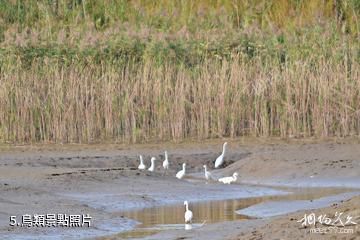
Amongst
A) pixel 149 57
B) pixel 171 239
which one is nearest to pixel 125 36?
pixel 149 57

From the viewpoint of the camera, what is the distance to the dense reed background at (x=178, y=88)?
18109 millimetres

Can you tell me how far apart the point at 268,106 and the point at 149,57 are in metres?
2.61

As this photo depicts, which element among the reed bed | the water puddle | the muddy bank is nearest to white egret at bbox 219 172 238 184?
the muddy bank

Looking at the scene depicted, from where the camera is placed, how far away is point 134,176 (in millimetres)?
14367

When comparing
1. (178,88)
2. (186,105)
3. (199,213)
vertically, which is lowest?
(199,213)

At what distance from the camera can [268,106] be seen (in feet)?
60.3

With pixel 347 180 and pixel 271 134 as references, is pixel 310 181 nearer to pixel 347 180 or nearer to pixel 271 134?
pixel 347 180

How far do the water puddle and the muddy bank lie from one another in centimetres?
22

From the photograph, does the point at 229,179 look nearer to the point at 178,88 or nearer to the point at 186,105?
the point at 186,105

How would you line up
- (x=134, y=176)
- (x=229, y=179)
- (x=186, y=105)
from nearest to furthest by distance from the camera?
(x=134, y=176) < (x=229, y=179) < (x=186, y=105)

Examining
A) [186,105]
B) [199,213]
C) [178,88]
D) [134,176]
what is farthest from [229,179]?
[178,88]

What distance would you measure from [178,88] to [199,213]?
22.6 feet

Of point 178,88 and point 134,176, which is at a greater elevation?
point 178,88

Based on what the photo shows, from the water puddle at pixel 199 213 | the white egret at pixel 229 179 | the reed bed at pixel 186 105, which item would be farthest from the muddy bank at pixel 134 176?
the reed bed at pixel 186 105
